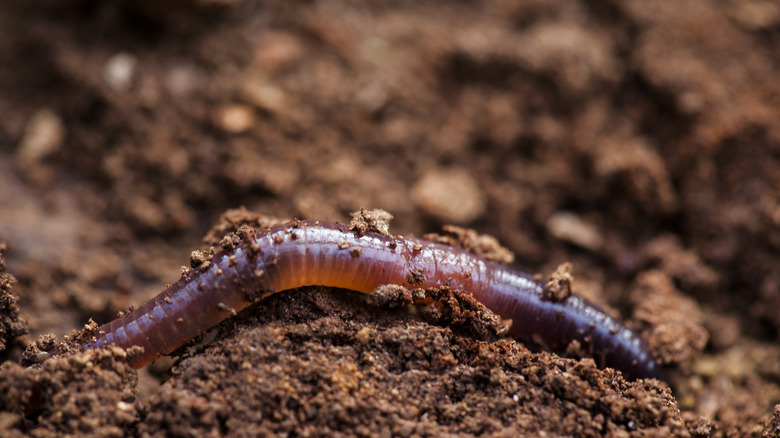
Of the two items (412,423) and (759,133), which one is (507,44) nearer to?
(759,133)

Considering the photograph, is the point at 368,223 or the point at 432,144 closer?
the point at 368,223

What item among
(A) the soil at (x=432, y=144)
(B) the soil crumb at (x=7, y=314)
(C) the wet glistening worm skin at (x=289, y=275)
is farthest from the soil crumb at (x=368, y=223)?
(B) the soil crumb at (x=7, y=314)

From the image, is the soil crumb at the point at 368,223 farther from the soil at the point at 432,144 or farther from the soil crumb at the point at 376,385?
the soil at the point at 432,144

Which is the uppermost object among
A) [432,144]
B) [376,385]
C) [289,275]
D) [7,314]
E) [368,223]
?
[432,144]

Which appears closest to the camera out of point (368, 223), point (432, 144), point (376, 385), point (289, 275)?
point (376, 385)

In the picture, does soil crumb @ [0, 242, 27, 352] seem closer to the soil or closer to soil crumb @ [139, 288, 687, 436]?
the soil

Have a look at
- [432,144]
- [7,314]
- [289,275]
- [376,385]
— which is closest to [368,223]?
[289,275]

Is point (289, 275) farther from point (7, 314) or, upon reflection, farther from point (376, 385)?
point (7, 314)
